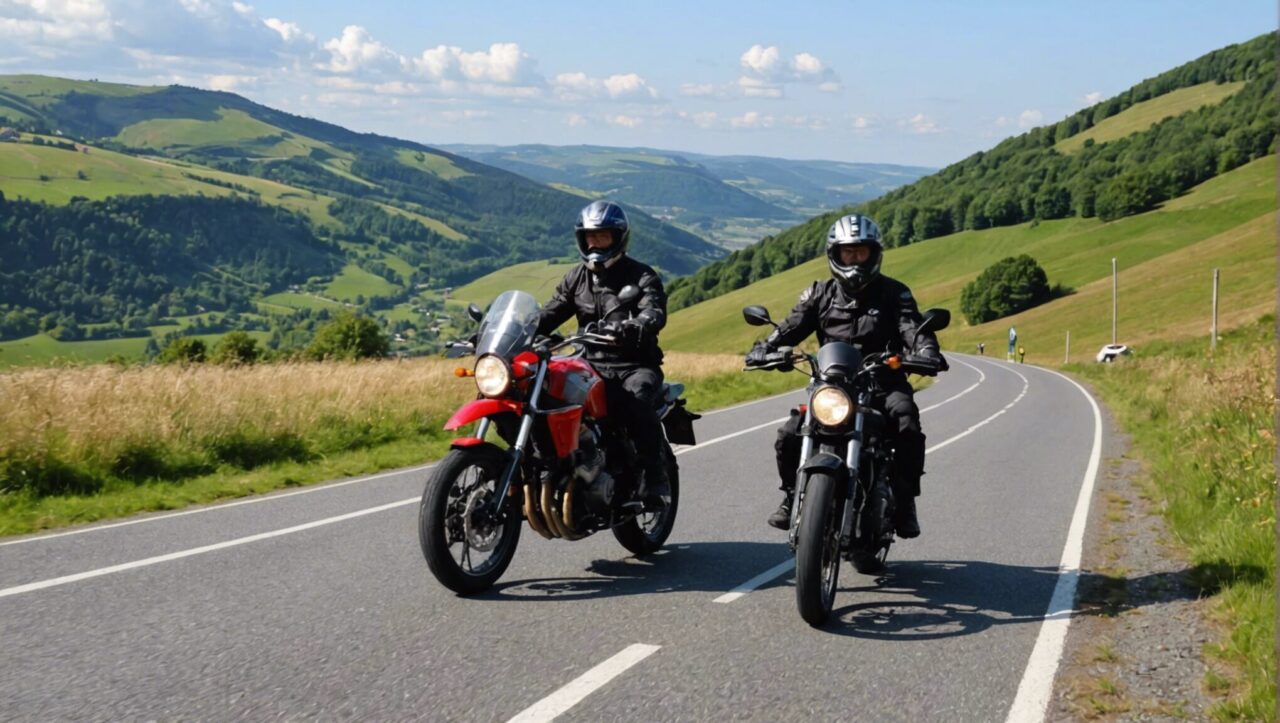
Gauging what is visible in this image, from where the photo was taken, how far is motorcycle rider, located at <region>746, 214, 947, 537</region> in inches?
250

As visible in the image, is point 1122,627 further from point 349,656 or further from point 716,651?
point 349,656

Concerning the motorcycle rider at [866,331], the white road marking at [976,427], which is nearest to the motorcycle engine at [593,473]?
the motorcycle rider at [866,331]

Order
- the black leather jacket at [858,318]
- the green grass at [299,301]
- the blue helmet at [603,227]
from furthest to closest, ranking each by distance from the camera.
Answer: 1. the green grass at [299,301]
2. the blue helmet at [603,227]
3. the black leather jacket at [858,318]

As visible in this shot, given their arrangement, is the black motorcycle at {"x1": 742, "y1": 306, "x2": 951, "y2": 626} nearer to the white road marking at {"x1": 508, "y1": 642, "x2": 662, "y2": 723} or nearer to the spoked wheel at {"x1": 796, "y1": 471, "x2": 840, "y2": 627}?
the spoked wheel at {"x1": 796, "y1": 471, "x2": 840, "y2": 627}

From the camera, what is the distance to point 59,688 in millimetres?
4297

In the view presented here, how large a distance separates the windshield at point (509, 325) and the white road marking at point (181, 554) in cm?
248

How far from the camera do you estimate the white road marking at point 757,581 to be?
6.18 meters

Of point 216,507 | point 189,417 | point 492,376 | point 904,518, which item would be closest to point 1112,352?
point 189,417

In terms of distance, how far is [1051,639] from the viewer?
5.52 metres

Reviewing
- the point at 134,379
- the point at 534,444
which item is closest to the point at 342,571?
the point at 534,444

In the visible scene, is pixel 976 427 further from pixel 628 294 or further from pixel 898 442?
pixel 628 294

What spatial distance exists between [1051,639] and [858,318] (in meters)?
2.13

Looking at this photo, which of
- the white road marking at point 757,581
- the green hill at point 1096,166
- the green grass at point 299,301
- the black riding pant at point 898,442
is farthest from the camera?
the green grass at point 299,301

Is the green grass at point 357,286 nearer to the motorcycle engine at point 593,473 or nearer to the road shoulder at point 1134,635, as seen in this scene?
the road shoulder at point 1134,635
